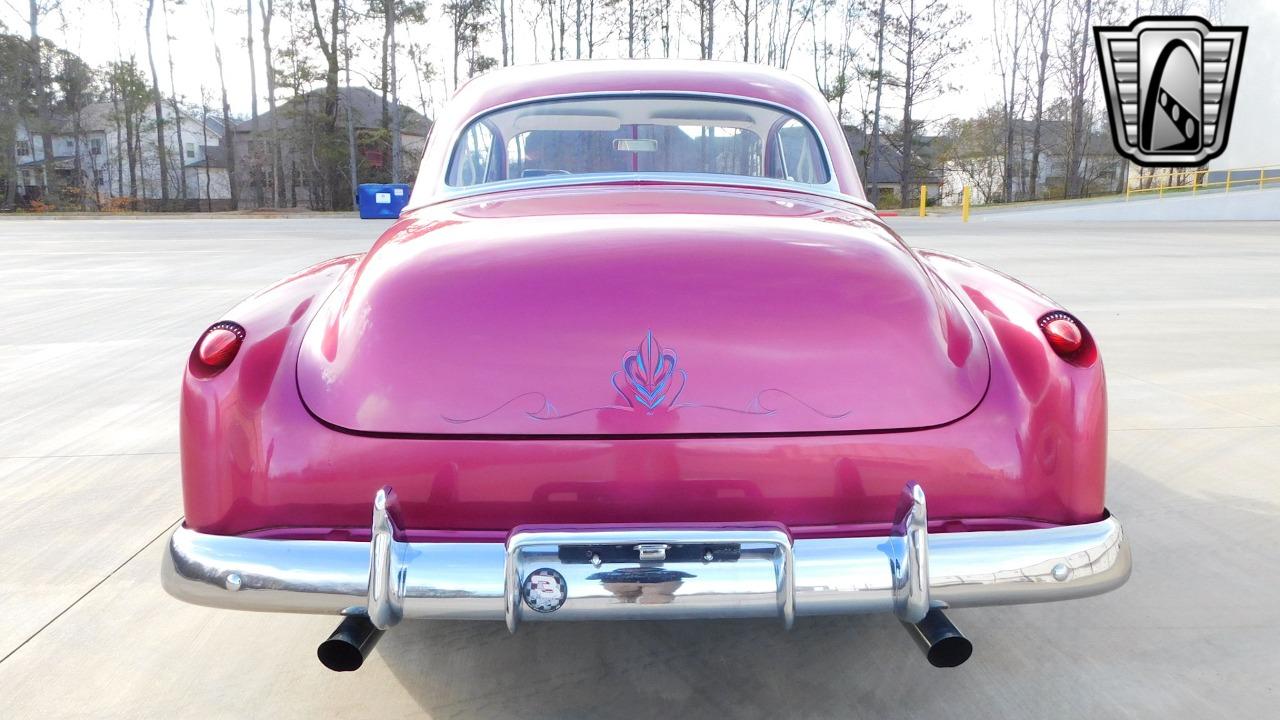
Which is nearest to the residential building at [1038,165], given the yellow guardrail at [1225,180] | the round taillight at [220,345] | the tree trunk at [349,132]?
the yellow guardrail at [1225,180]

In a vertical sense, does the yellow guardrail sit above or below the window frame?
above

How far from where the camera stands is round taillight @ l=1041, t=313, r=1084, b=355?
2100mm

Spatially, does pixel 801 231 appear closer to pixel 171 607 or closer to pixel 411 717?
pixel 411 717

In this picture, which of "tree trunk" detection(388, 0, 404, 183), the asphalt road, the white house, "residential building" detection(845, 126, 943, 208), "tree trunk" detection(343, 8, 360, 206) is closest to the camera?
the asphalt road

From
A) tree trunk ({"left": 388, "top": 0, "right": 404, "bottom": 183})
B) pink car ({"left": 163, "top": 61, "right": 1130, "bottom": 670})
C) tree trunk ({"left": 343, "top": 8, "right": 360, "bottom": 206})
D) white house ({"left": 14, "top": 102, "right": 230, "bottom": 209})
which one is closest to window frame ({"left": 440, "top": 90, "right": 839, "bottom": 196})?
pink car ({"left": 163, "top": 61, "right": 1130, "bottom": 670})

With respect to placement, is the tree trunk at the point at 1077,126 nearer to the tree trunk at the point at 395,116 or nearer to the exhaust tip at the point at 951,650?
the tree trunk at the point at 395,116

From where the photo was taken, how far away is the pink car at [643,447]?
1.79 m

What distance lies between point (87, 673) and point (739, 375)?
1.83 m

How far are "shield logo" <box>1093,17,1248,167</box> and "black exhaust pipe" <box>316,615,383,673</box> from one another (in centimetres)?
2116

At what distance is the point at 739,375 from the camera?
6.23 ft

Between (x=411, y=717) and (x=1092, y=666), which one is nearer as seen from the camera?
(x=411, y=717)

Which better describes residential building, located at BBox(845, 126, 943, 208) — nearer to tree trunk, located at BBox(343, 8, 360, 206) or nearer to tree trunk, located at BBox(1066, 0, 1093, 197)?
tree trunk, located at BBox(1066, 0, 1093, 197)

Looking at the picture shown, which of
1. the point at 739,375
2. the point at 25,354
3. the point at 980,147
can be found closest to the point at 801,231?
the point at 739,375

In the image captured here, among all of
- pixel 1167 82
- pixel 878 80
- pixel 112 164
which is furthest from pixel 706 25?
pixel 112 164
